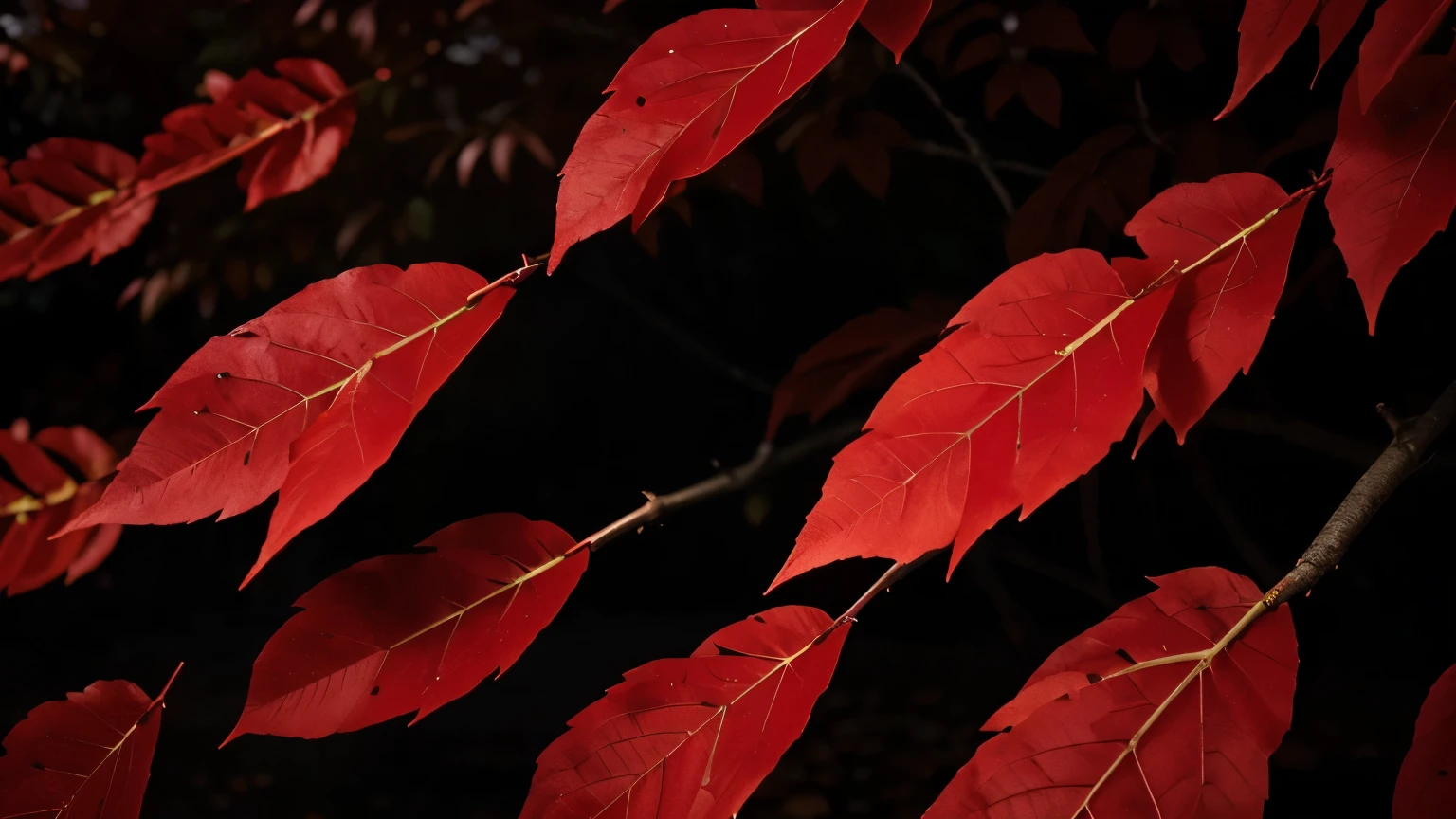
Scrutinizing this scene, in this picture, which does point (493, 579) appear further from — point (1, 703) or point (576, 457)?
point (1, 703)

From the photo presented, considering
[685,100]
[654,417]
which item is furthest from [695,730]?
[654,417]

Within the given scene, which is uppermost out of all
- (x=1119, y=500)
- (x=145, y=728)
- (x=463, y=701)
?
(x=145, y=728)

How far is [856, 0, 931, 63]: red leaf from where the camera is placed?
0.28m

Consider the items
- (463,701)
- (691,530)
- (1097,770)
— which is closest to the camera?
(1097,770)

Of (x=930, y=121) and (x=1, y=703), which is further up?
(x=930, y=121)

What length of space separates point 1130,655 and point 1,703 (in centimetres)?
129

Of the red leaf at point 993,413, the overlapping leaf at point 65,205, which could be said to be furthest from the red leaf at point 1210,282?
the overlapping leaf at point 65,205

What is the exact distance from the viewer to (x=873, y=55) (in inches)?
27.8

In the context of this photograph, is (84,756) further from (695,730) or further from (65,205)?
(65,205)

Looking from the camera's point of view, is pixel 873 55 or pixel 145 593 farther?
pixel 145 593

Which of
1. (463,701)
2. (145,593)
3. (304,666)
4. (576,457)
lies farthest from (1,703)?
(304,666)

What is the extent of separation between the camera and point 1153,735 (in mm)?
255

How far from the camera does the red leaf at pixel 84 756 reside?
0.33 meters

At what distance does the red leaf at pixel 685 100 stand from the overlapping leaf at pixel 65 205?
0.52 m
